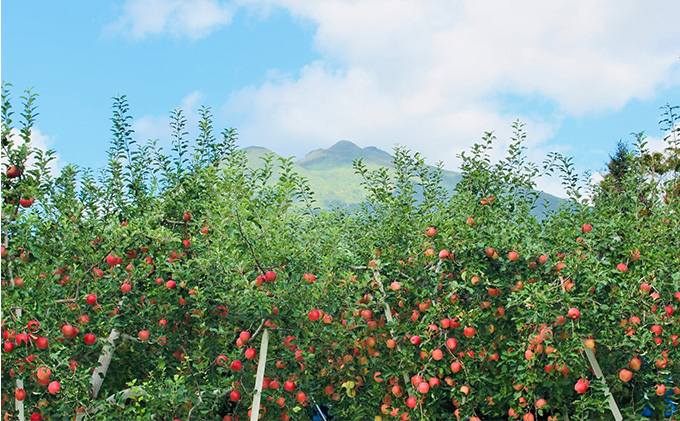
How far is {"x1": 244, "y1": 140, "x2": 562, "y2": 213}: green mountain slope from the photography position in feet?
408

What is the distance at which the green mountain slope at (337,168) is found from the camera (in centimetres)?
12425

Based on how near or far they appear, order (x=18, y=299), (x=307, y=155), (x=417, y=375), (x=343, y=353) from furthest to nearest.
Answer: (x=307, y=155) < (x=343, y=353) < (x=417, y=375) < (x=18, y=299)

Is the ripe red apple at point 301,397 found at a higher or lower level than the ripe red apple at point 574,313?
lower

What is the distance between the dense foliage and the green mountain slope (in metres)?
110

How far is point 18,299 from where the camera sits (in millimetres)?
3613

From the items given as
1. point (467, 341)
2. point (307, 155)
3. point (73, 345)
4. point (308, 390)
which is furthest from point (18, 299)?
point (307, 155)

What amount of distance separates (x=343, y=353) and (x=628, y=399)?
2.20 meters

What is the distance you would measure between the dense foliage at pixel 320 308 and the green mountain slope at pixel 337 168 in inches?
4346

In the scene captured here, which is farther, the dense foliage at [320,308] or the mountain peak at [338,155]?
the mountain peak at [338,155]

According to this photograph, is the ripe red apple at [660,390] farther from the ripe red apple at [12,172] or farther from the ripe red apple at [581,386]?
the ripe red apple at [12,172]

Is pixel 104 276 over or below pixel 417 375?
over

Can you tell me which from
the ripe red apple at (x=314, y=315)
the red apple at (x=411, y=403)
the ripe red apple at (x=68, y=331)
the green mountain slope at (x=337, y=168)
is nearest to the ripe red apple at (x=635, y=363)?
the red apple at (x=411, y=403)

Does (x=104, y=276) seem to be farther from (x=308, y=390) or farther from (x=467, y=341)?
(x=467, y=341)

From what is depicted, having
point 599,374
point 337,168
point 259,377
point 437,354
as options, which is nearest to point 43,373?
point 259,377
